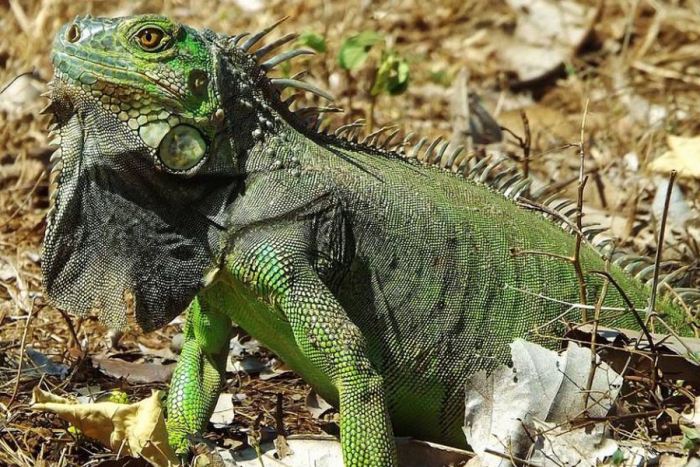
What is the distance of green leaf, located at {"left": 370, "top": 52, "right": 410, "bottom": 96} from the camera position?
27.5ft

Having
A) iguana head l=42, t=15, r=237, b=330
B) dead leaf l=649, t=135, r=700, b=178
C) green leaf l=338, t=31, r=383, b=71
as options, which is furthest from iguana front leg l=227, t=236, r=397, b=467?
dead leaf l=649, t=135, r=700, b=178

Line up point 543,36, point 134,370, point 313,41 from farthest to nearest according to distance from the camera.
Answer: point 543,36 → point 313,41 → point 134,370

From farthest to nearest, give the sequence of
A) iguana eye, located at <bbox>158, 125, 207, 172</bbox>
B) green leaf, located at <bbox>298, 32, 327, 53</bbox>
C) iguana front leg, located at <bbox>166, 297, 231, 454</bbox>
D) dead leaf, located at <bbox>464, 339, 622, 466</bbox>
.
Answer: green leaf, located at <bbox>298, 32, 327, 53</bbox>
iguana front leg, located at <bbox>166, 297, 231, 454</bbox>
dead leaf, located at <bbox>464, 339, 622, 466</bbox>
iguana eye, located at <bbox>158, 125, 207, 172</bbox>

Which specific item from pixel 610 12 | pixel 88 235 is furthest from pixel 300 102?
pixel 88 235

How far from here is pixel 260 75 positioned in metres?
5.34

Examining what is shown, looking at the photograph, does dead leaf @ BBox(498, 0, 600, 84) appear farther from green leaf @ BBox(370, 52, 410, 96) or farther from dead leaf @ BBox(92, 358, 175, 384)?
dead leaf @ BBox(92, 358, 175, 384)

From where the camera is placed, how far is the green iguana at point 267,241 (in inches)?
192

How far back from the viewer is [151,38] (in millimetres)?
4949

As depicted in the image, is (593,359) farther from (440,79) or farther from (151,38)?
(440,79)

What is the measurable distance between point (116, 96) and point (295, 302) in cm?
131

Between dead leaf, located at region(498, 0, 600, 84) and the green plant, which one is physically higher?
the green plant

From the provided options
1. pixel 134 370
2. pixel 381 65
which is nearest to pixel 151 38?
pixel 134 370

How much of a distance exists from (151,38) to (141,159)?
588 millimetres

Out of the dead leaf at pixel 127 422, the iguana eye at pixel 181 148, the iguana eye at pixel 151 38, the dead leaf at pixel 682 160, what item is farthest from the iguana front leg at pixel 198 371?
the dead leaf at pixel 682 160
